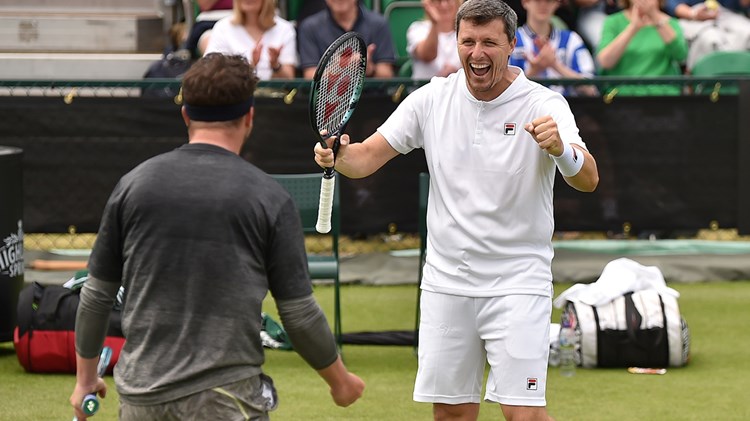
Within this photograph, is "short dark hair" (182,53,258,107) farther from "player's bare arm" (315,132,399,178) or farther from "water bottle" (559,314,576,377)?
"water bottle" (559,314,576,377)

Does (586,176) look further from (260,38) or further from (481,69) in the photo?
(260,38)

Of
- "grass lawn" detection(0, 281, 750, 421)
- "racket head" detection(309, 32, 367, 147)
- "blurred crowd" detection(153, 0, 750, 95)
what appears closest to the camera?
"racket head" detection(309, 32, 367, 147)

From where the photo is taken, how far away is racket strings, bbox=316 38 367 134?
16.5 ft

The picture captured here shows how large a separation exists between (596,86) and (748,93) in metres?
1.19

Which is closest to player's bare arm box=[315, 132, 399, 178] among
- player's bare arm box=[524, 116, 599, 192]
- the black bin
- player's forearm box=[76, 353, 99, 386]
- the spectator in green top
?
player's bare arm box=[524, 116, 599, 192]

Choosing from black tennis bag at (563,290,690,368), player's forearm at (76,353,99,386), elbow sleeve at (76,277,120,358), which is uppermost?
elbow sleeve at (76,277,120,358)

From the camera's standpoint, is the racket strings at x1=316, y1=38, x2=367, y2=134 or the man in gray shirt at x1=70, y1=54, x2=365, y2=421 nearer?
the man in gray shirt at x1=70, y1=54, x2=365, y2=421

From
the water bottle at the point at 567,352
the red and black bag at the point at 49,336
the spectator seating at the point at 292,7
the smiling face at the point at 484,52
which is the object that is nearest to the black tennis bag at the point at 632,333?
the water bottle at the point at 567,352

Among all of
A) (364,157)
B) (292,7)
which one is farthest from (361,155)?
(292,7)

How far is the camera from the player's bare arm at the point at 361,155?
521cm

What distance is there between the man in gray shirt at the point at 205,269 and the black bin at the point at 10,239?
14.5 ft

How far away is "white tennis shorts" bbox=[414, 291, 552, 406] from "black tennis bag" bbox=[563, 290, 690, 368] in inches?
114

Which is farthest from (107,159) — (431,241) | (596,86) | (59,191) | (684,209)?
(431,241)

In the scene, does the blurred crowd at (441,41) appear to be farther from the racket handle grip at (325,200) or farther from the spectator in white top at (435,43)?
the racket handle grip at (325,200)
